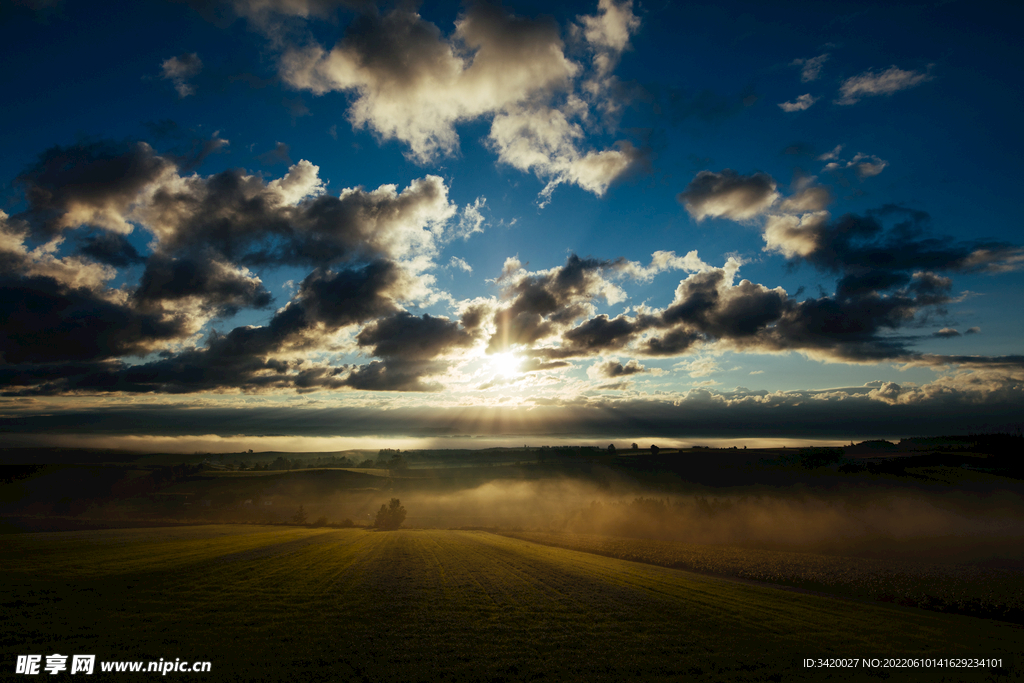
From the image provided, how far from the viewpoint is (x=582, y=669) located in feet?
57.9

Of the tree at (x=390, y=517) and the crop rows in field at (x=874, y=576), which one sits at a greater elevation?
the crop rows in field at (x=874, y=576)

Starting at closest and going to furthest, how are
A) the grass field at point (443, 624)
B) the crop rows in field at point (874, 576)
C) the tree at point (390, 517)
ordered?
1. the grass field at point (443, 624)
2. the crop rows in field at point (874, 576)
3. the tree at point (390, 517)

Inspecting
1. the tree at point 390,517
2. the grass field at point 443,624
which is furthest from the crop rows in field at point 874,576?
the tree at point 390,517

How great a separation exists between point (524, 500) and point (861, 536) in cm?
→ 11651

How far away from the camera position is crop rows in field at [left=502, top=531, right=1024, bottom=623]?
33.1 metres

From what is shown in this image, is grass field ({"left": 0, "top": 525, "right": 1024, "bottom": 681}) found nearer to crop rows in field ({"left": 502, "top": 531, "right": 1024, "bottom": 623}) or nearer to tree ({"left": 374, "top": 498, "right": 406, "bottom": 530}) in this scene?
crop rows in field ({"left": 502, "top": 531, "right": 1024, "bottom": 623})

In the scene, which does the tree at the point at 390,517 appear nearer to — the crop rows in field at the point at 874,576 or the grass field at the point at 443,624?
the crop rows in field at the point at 874,576

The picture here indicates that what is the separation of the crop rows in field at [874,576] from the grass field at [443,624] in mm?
5734

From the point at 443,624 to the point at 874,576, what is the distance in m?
47.1

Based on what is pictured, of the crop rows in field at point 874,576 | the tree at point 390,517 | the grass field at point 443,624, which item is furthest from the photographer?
the tree at point 390,517

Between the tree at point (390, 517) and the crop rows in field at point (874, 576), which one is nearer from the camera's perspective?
the crop rows in field at point (874, 576)

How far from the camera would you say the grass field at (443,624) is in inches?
688

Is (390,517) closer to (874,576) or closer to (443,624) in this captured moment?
(443,624)

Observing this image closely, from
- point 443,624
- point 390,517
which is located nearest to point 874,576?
point 443,624
